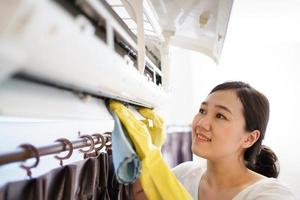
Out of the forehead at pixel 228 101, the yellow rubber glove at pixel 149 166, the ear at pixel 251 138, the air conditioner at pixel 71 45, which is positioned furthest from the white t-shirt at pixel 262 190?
the air conditioner at pixel 71 45

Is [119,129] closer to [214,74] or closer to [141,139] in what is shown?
[141,139]

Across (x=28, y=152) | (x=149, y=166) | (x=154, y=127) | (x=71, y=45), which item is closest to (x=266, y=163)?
(x=154, y=127)

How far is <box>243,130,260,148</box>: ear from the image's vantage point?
0.97 m

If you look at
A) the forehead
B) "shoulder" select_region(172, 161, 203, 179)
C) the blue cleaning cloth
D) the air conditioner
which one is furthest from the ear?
the blue cleaning cloth

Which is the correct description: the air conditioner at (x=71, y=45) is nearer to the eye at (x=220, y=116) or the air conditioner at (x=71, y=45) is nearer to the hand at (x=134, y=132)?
the hand at (x=134, y=132)

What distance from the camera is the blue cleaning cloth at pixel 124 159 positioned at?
0.50 meters

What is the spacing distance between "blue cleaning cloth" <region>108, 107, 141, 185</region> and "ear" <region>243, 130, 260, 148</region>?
23.0 inches

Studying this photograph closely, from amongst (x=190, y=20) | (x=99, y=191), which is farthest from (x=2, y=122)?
(x=190, y=20)

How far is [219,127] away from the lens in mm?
882

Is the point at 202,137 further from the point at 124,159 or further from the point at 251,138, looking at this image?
the point at 124,159

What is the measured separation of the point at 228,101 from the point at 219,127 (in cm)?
10

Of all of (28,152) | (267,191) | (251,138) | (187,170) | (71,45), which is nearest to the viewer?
(71,45)

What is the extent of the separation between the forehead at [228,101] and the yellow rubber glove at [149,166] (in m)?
0.42

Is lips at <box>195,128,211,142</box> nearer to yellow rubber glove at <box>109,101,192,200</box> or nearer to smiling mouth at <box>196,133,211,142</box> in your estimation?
smiling mouth at <box>196,133,211,142</box>
